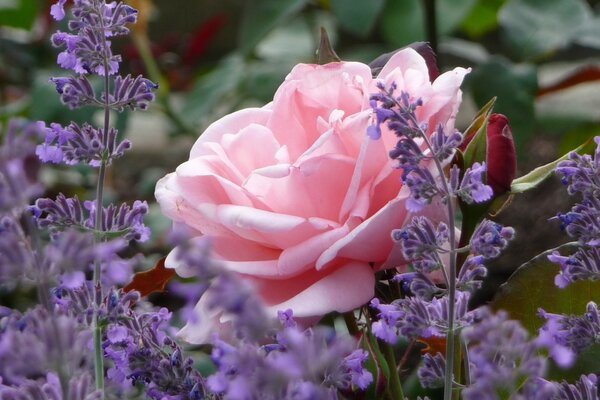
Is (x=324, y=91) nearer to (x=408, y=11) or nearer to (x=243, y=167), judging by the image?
(x=243, y=167)

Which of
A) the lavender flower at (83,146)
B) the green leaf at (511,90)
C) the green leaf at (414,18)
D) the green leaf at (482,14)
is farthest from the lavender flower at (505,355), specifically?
the green leaf at (482,14)

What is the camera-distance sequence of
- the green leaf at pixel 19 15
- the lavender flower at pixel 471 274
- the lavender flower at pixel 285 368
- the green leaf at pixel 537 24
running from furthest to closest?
the green leaf at pixel 19 15 → the green leaf at pixel 537 24 → the lavender flower at pixel 471 274 → the lavender flower at pixel 285 368

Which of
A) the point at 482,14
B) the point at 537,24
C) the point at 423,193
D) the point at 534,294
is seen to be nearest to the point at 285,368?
the point at 423,193

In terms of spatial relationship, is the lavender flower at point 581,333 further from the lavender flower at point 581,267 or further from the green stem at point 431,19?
the green stem at point 431,19

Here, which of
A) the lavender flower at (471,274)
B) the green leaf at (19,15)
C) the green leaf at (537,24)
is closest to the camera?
the lavender flower at (471,274)

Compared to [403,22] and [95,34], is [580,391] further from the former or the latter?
[403,22]
